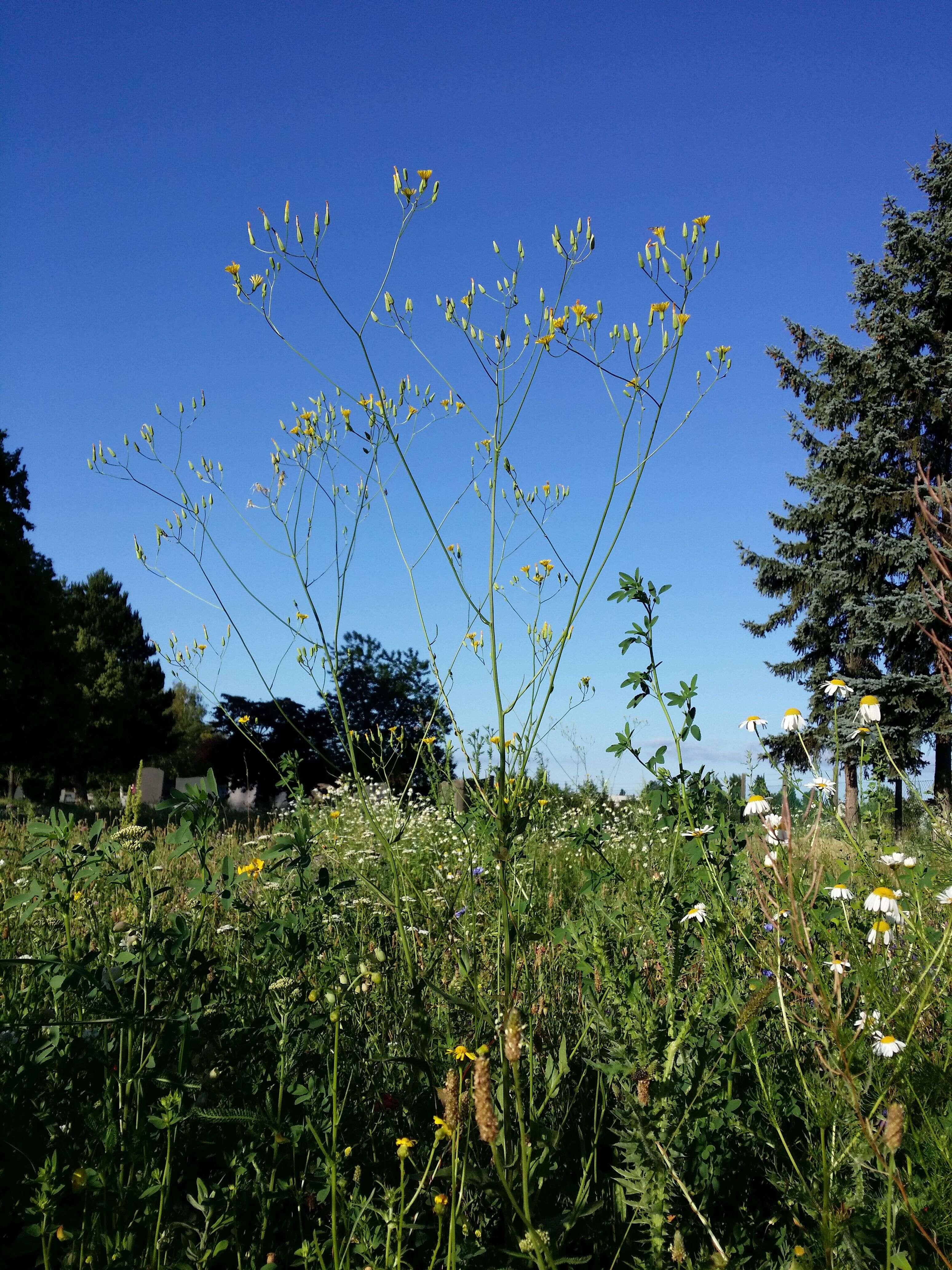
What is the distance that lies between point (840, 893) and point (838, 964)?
0.88 ft

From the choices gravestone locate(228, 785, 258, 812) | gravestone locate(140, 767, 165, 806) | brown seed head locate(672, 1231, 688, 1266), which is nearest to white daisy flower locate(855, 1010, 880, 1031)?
brown seed head locate(672, 1231, 688, 1266)

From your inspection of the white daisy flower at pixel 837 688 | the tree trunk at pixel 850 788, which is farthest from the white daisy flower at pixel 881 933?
the tree trunk at pixel 850 788

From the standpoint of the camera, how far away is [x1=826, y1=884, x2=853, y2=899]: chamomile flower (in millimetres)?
2412

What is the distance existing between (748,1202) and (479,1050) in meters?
1.17

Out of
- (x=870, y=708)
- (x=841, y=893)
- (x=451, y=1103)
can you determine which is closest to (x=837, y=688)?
(x=870, y=708)

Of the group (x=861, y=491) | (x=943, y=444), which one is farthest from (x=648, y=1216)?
(x=943, y=444)

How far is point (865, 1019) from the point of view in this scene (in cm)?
131

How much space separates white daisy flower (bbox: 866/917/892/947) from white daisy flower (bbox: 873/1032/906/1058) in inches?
9.6

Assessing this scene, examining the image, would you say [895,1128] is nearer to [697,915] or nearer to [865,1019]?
[865,1019]

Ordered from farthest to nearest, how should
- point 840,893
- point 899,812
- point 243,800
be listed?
point 243,800 < point 899,812 < point 840,893

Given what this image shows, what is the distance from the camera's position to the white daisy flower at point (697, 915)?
213cm

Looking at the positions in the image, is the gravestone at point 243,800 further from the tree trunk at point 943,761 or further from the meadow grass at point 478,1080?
the meadow grass at point 478,1080

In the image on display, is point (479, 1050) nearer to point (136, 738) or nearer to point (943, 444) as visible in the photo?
point (943, 444)

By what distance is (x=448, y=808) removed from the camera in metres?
3.18
